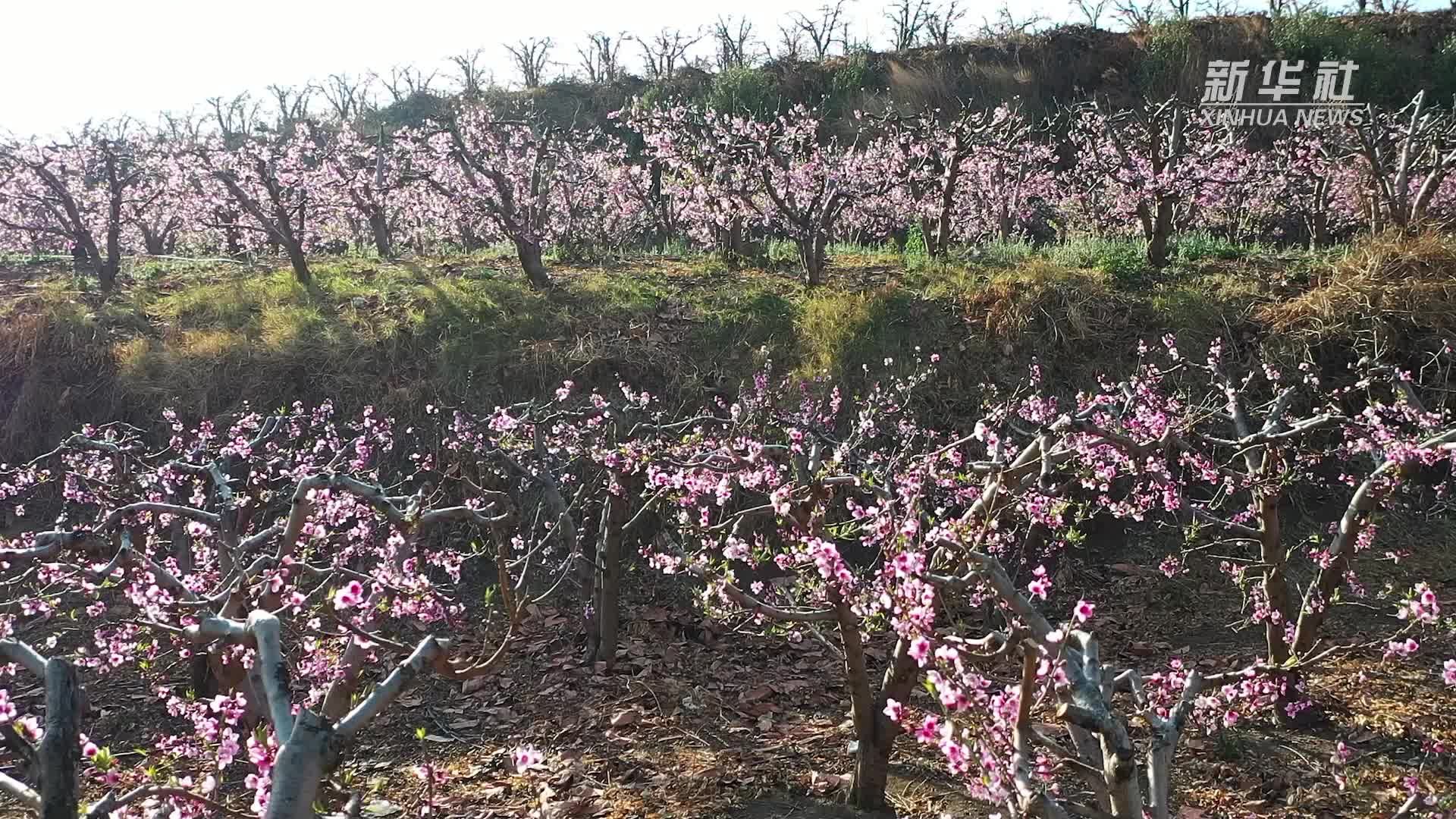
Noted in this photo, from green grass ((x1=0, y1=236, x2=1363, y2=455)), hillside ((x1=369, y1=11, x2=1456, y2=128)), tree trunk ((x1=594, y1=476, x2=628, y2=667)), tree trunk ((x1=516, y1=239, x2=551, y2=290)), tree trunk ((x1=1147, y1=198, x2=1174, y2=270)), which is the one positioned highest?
hillside ((x1=369, y1=11, x2=1456, y2=128))

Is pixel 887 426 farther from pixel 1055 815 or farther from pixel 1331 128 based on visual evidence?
pixel 1331 128

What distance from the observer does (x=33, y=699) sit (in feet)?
17.1

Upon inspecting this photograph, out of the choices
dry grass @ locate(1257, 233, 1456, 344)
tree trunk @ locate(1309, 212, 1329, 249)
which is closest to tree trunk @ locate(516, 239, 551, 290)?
dry grass @ locate(1257, 233, 1456, 344)

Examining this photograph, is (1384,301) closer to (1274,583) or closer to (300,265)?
(1274,583)

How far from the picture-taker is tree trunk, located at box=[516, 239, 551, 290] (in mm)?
8672

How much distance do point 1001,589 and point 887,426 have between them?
3926mm

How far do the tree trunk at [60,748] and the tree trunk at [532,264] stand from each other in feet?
22.5

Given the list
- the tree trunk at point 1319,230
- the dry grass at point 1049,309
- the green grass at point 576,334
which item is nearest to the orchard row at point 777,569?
the green grass at point 576,334

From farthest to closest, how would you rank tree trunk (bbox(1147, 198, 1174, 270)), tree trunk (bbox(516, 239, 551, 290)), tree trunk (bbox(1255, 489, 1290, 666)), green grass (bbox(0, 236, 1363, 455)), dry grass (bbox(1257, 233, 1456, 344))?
1. tree trunk (bbox(516, 239, 551, 290))
2. tree trunk (bbox(1147, 198, 1174, 270))
3. green grass (bbox(0, 236, 1363, 455))
4. dry grass (bbox(1257, 233, 1456, 344))
5. tree trunk (bbox(1255, 489, 1290, 666))

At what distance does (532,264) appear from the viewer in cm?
880

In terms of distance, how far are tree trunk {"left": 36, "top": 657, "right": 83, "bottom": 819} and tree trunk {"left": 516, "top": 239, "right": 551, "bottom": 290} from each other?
686 cm

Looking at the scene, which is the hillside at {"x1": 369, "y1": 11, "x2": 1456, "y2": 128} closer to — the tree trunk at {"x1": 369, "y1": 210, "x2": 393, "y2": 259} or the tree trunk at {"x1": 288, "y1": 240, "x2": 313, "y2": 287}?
the tree trunk at {"x1": 369, "y1": 210, "x2": 393, "y2": 259}

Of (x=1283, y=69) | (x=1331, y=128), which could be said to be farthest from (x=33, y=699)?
(x=1283, y=69)

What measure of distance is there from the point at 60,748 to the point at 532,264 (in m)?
7.19
